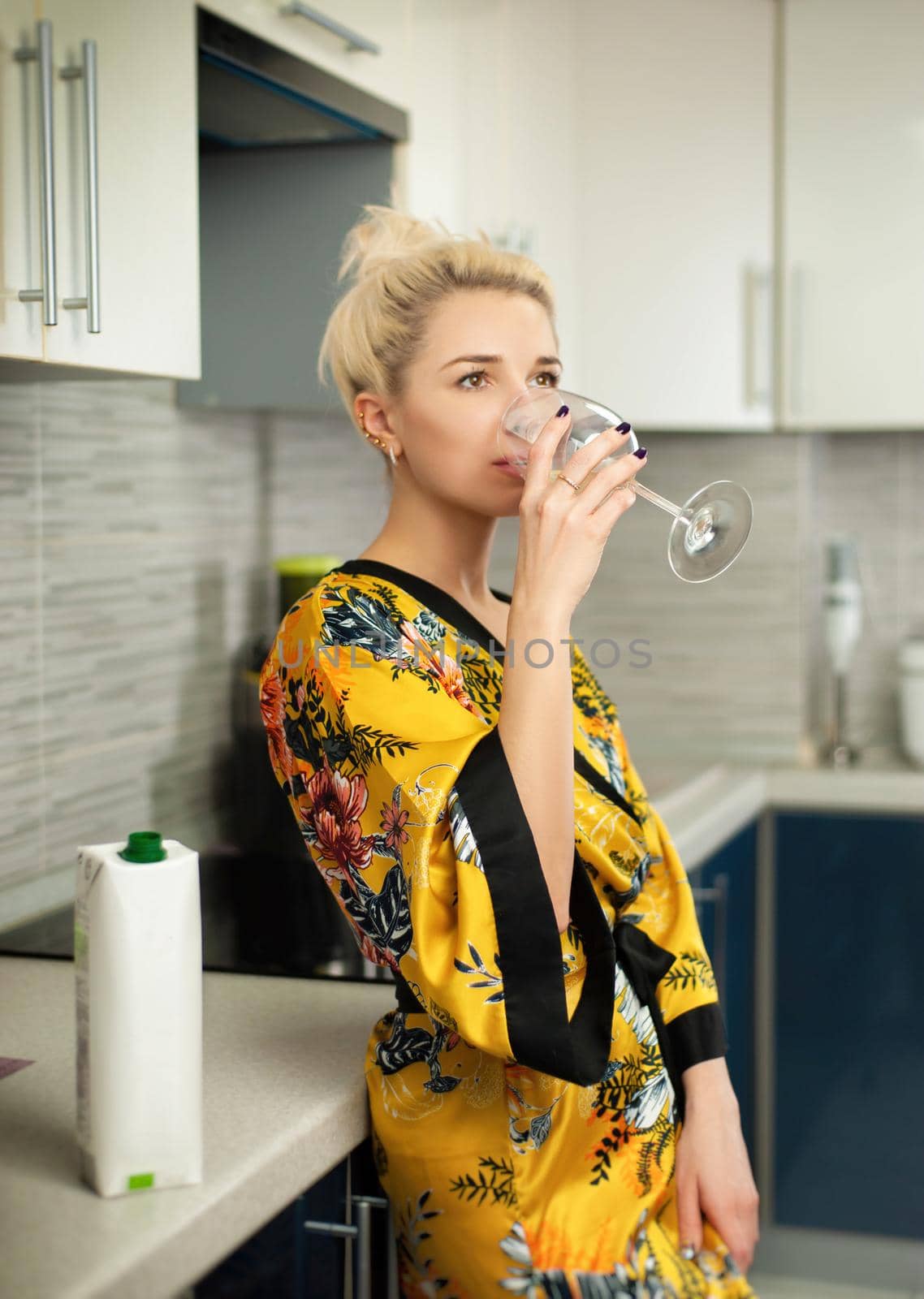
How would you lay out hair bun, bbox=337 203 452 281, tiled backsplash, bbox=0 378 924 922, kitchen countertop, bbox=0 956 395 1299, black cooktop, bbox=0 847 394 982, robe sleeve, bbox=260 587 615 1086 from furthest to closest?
1. tiled backsplash, bbox=0 378 924 922
2. black cooktop, bbox=0 847 394 982
3. hair bun, bbox=337 203 452 281
4. robe sleeve, bbox=260 587 615 1086
5. kitchen countertop, bbox=0 956 395 1299

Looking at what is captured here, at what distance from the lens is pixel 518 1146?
105cm

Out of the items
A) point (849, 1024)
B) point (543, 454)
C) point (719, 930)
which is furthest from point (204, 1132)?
point (849, 1024)

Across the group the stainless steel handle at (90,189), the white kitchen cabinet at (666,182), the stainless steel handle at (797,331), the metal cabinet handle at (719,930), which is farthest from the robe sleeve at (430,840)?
the stainless steel handle at (797,331)

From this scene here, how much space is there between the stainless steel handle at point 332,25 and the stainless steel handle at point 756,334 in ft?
3.26

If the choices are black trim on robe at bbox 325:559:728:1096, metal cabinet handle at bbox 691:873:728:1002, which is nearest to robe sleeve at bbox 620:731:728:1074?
black trim on robe at bbox 325:559:728:1096

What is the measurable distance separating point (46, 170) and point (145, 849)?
605 mm

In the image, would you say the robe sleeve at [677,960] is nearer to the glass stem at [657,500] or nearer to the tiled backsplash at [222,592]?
the glass stem at [657,500]

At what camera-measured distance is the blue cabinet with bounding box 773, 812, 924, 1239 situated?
2.47 meters

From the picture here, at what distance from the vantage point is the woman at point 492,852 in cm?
95

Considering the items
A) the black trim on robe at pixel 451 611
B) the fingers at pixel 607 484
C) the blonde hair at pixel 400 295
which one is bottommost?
the black trim on robe at pixel 451 611

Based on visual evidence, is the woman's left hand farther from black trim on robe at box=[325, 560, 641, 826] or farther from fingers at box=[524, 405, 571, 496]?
fingers at box=[524, 405, 571, 496]

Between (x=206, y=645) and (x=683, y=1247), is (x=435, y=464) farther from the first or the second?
(x=206, y=645)

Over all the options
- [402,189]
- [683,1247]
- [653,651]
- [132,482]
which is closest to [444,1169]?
[683,1247]

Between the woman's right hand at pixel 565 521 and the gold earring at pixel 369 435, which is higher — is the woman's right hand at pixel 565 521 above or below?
below
